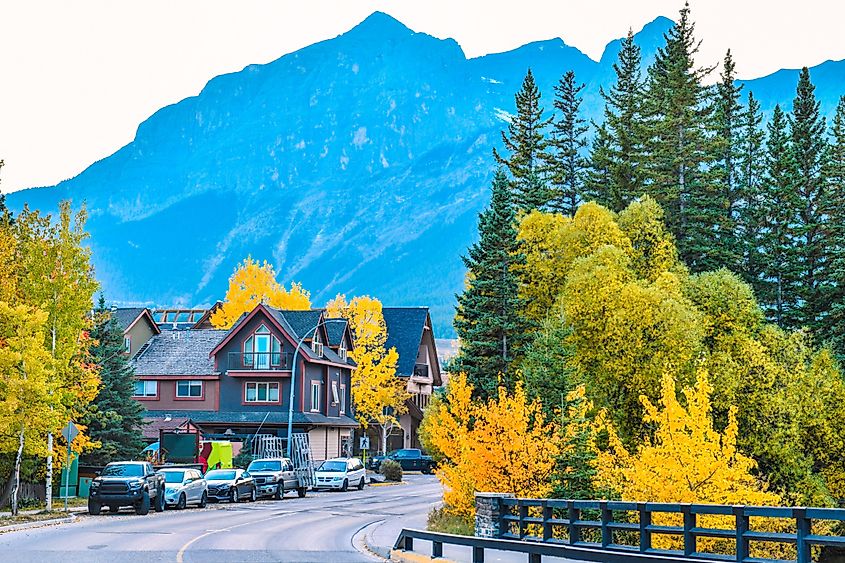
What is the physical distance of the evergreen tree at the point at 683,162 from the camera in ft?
184

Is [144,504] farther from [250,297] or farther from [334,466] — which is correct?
[250,297]

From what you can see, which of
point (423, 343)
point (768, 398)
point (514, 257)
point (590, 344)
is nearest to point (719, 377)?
point (768, 398)

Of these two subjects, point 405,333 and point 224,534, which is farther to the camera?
point 405,333

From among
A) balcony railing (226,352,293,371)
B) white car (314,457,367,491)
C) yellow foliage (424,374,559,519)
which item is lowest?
white car (314,457,367,491)

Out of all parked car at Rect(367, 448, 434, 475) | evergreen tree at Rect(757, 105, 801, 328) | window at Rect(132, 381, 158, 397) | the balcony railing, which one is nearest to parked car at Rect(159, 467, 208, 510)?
the balcony railing

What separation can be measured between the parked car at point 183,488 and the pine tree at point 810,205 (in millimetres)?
33236

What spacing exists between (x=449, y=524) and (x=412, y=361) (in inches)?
2698

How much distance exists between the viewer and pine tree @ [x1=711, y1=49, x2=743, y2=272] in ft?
185

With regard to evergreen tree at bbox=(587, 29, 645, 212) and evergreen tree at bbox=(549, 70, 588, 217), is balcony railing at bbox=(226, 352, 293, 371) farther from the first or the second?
evergreen tree at bbox=(587, 29, 645, 212)

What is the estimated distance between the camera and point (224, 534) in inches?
1209

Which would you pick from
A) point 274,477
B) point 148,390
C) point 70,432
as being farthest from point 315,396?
point 70,432

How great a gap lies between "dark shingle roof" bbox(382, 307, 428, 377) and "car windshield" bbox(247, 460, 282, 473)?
152ft

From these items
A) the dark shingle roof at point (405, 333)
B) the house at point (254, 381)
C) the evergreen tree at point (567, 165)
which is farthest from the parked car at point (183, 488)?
the dark shingle roof at point (405, 333)

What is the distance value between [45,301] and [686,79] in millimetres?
37935
